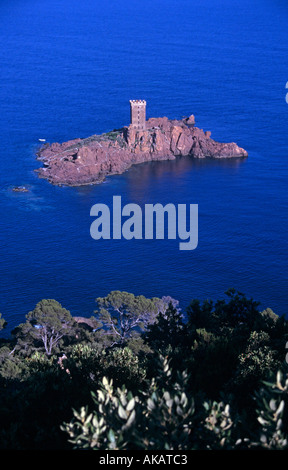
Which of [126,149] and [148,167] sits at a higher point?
[126,149]

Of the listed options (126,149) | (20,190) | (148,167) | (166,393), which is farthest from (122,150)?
(166,393)

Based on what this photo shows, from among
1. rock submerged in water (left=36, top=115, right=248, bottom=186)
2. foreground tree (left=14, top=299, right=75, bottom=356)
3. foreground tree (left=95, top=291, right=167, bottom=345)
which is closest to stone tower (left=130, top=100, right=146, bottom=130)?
rock submerged in water (left=36, top=115, right=248, bottom=186)

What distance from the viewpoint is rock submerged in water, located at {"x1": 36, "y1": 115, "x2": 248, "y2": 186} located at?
278 ft

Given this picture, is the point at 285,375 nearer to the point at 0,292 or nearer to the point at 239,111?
the point at 0,292

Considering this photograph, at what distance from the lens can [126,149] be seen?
90125 millimetres

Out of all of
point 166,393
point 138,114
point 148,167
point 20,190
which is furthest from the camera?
point 138,114

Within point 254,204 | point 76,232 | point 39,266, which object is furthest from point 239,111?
point 39,266

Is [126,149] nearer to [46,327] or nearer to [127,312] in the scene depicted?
[127,312]

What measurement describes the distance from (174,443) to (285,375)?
12.2 feet

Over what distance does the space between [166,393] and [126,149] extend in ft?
254

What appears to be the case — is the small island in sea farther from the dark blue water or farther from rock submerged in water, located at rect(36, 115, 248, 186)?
the dark blue water

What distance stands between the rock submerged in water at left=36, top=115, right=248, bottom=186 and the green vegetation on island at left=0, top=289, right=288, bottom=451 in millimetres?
50341

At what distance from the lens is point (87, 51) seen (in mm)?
153375

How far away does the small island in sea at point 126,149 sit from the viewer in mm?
84812
